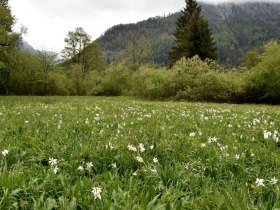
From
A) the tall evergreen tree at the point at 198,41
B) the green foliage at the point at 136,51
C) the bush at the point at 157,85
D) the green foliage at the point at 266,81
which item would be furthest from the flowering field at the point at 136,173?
the green foliage at the point at 136,51

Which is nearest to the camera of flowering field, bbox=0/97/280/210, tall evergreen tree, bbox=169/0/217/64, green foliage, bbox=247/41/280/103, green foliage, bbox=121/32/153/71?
flowering field, bbox=0/97/280/210

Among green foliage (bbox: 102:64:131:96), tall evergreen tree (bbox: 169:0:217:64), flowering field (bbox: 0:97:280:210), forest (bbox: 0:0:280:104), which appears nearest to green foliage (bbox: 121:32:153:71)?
forest (bbox: 0:0:280:104)

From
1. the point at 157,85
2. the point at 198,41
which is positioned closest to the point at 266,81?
the point at 157,85

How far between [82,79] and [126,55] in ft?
52.3

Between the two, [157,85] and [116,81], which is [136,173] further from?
[116,81]

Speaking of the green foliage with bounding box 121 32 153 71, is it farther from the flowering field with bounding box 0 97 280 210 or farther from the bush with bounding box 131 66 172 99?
the flowering field with bounding box 0 97 280 210

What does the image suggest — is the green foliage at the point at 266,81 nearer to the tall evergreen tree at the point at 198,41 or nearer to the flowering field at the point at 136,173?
the tall evergreen tree at the point at 198,41

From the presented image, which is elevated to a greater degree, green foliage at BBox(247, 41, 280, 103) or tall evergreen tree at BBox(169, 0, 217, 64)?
tall evergreen tree at BBox(169, 0, 217, 64)

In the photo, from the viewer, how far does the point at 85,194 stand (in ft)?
12.3

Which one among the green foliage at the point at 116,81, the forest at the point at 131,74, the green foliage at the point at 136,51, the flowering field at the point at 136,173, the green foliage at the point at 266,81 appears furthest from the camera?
Answer: the green foliage at the point at 136,51

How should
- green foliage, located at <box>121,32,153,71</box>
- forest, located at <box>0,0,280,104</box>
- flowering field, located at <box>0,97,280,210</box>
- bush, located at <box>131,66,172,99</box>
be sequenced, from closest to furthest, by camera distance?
flowering field, located at <box>0,97,280,210</box>, forest, located at <box>0,0,280,104</box>, bush, located at <box>131,66,172,99</box>, green foliage, located at <box>121,32,153,71</box>

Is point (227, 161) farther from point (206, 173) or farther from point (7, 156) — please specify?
point (7, 156)

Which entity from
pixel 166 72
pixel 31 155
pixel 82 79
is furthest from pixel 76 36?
pixel 31 155

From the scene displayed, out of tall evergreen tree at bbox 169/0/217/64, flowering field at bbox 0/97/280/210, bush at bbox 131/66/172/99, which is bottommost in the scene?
flowering field at bbox 0/97/280/210
